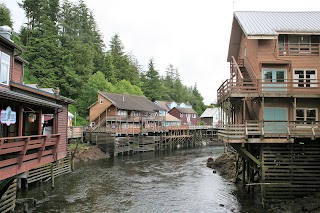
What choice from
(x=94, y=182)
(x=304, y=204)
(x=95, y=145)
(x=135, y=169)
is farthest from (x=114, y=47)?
(x=304, y=204)

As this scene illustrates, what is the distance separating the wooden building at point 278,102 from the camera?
17.1m

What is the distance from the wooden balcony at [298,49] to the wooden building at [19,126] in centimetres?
1564

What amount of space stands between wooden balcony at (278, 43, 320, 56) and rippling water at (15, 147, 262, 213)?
10.7 metres

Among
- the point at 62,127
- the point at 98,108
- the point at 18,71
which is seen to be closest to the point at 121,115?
the point at 98,108

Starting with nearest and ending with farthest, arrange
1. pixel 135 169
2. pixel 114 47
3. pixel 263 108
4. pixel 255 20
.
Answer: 1. pixel 263 108
2. pixel 255 20
3. pixel 135 169
4. pixel 114 47

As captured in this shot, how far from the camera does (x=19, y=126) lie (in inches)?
431

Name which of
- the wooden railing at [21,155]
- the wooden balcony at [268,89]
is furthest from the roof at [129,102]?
the wooden railing at [21,155]

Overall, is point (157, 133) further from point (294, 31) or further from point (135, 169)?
point (294, 31)

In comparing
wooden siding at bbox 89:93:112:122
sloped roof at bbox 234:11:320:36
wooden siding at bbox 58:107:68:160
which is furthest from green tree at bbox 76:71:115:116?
sloped roof at bbox 234:11:320:36

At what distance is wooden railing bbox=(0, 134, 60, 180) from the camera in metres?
9.37

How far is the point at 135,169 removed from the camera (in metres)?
31.1

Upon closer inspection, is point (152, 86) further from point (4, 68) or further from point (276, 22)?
point (4, 68)

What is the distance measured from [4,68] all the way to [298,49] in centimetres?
1877

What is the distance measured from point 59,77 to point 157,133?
21.1 m
